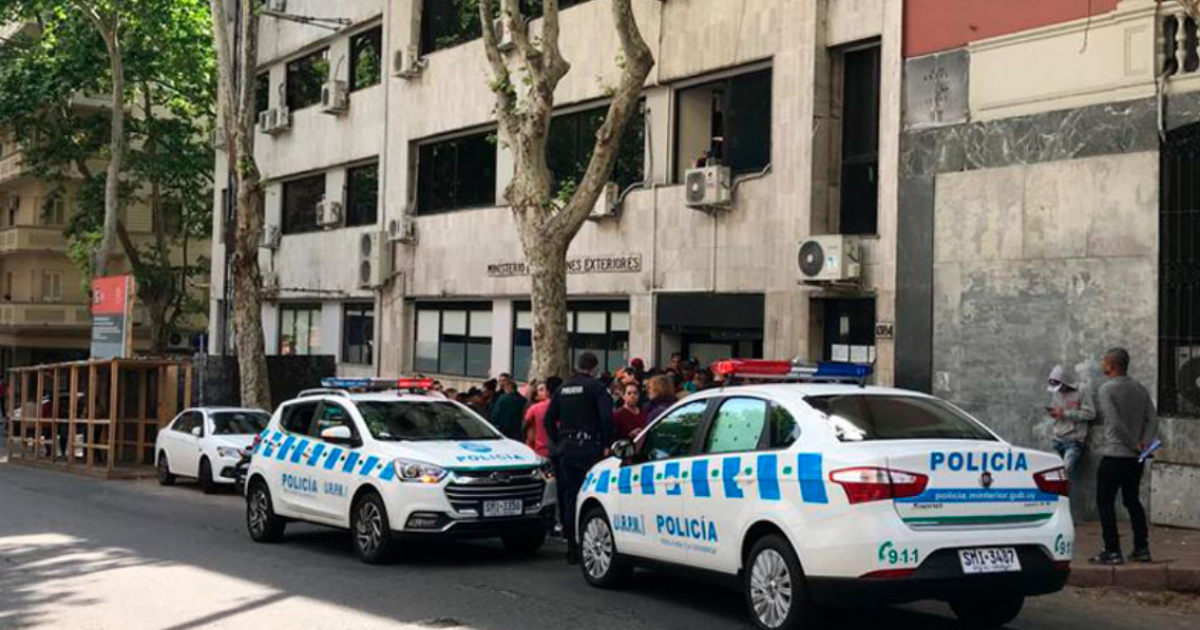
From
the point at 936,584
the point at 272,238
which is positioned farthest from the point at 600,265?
the point at 272,238

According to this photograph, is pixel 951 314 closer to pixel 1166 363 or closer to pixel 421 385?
pixel 1166 363

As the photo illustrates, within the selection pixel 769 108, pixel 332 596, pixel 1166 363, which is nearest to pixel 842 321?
pixel 769 108

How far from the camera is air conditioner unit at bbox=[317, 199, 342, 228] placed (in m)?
29.2

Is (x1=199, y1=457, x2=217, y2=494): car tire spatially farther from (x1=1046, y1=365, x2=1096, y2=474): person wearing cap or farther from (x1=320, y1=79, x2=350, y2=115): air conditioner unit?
(x1=1046, y1=365, x2=1096, y2=474): person wearing cap

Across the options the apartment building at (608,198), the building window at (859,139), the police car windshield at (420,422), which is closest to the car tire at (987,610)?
the police car windshield at (420,422)

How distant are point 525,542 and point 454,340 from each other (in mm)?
13452

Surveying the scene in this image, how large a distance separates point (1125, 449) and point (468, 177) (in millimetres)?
16806

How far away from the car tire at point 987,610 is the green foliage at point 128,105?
89.7ft

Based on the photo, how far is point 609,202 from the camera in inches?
809

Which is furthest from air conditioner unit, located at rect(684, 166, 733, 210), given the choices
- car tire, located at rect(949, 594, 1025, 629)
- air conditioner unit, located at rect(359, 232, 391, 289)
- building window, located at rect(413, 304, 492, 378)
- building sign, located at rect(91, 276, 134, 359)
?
building sign, located at rect(91, 276, 134, 359)

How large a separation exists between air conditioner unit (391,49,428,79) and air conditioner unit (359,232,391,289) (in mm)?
3467

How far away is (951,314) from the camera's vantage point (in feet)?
48.8

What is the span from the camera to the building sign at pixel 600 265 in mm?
20156

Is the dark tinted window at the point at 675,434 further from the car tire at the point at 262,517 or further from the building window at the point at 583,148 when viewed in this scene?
the building window at the point at 583,148
